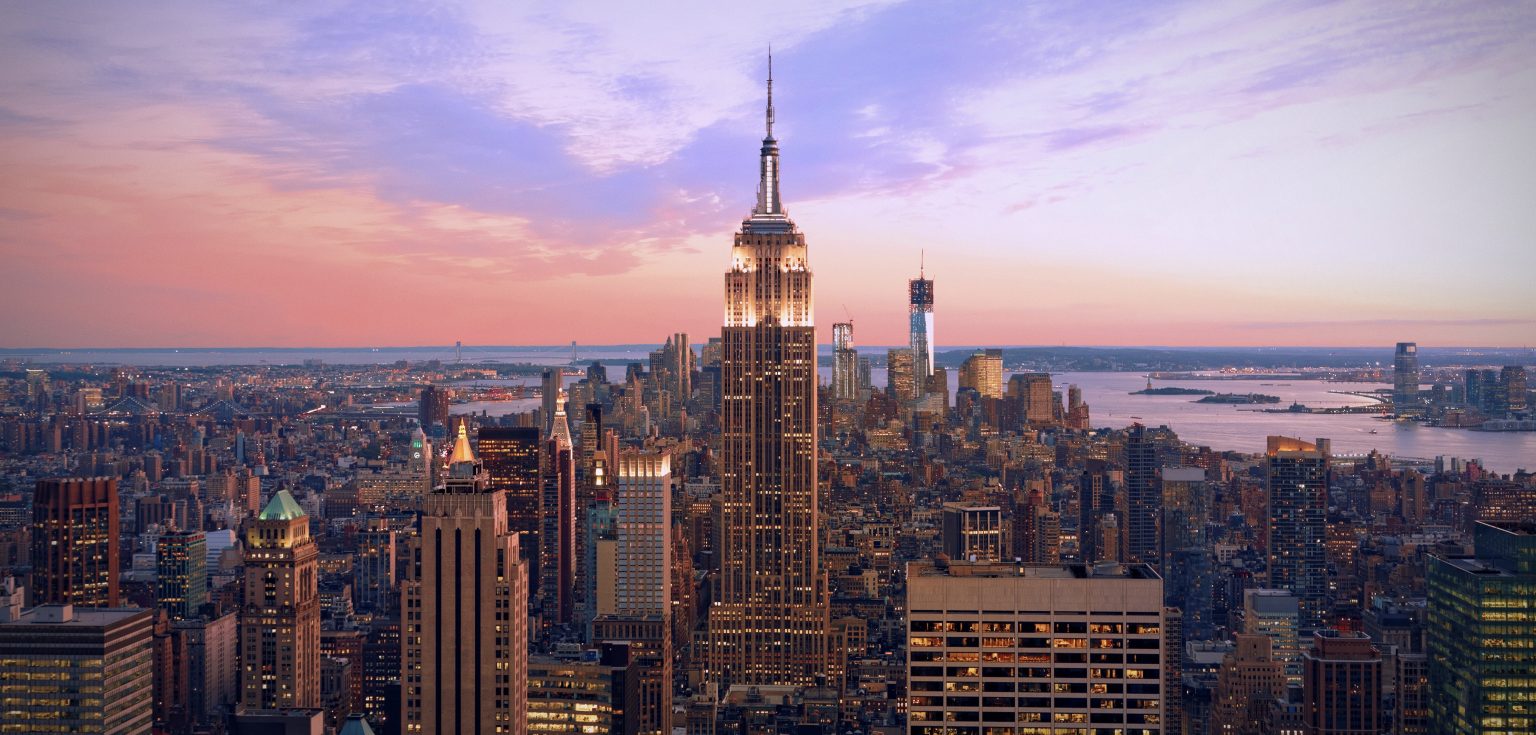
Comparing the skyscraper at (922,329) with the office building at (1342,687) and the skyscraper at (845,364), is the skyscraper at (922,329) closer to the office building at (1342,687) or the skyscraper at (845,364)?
the skyscraper at (845,364)

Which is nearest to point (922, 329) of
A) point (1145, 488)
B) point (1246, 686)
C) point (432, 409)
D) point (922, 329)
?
point (922, 329)

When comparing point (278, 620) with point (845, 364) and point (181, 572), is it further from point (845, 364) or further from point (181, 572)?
point (845, 364)

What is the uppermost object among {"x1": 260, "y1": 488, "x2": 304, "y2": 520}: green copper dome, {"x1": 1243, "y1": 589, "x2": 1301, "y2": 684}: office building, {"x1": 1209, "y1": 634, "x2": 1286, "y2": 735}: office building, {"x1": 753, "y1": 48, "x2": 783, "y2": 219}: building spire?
{"x1": 753, "y1": 48, "x2": 783, "y2": 219}: building spire

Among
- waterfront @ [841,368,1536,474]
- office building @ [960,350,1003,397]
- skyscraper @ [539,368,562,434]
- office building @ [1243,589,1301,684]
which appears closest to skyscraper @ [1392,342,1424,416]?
waterfront @ [841,368,1536,474]

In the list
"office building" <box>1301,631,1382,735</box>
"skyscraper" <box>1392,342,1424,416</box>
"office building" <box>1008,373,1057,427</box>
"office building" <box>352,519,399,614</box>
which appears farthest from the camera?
"office building" <box>1008,373,1057,427</box>

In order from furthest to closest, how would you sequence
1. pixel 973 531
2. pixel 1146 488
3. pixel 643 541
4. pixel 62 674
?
pixel 1146 488 < pixel 973 531 < pixel 643 541 < pixel 62 674

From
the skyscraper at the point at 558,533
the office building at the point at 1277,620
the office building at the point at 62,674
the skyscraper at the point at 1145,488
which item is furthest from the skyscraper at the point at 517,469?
the office building at the point at 62,674

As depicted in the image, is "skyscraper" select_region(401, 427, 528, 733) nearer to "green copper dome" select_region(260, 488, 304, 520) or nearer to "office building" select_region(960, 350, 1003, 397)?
"green copper dome" select_region(260, 488, 304, 520)
